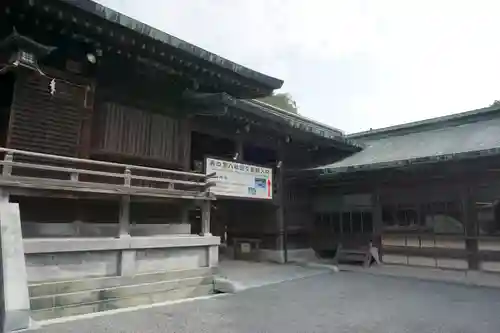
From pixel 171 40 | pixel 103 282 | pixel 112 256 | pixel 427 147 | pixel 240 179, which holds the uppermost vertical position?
pixel 171 40

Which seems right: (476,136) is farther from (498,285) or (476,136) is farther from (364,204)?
(498,285)

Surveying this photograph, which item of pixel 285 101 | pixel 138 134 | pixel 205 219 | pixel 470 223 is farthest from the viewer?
pixel 285 101

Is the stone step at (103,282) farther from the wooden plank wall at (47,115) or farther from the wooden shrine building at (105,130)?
the wooden plank wall at (47,115)

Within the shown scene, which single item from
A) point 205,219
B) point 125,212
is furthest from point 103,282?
point 205,219

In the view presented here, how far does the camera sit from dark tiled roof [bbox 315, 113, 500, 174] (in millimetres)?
11391

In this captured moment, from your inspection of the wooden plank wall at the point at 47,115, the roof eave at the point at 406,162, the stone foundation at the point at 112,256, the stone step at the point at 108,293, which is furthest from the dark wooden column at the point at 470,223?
the wooden plank wall at the point at 47,115

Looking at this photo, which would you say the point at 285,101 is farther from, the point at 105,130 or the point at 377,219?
the point at 105,130

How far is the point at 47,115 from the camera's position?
782 centimetres

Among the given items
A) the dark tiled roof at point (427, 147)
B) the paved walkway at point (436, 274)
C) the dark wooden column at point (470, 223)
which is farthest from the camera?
the dark tiled roof at point (427, 147)

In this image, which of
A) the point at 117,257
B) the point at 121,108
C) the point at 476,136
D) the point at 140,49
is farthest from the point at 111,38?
the point at 476,136

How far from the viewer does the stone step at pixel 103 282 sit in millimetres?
6419

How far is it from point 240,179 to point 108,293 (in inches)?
214

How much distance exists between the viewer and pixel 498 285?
994cm

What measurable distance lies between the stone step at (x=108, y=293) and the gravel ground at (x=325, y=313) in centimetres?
68
